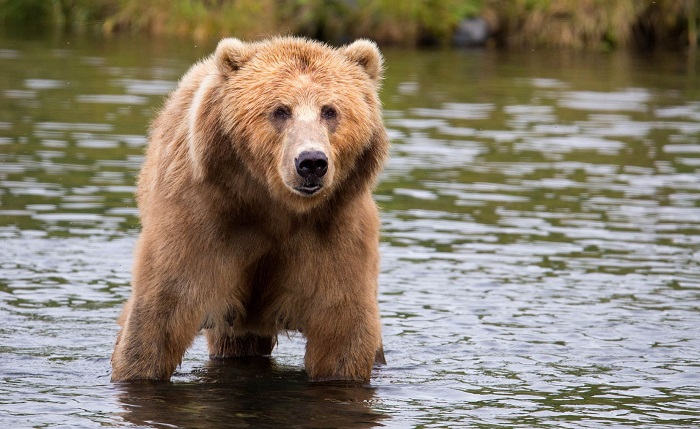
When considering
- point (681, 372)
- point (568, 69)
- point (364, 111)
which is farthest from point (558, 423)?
point (568, 69)

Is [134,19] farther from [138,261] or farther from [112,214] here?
[138,261]

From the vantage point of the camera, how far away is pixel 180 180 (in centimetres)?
693

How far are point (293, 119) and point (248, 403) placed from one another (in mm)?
1697

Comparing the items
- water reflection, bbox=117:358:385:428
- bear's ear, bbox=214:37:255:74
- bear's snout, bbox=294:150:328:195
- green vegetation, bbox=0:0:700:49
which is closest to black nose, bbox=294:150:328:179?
bear's snout, bbox=294:150:328:195

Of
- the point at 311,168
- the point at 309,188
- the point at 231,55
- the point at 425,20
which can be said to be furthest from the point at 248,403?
the point at 425,20

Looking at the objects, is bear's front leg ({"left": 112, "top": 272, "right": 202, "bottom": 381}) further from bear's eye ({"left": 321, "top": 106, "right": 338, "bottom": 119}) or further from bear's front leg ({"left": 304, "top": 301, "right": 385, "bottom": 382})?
bear's eye ({"left": 321, "top": 106, "right": 338, "bottom": 119})

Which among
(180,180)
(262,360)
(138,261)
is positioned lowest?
(262,360)

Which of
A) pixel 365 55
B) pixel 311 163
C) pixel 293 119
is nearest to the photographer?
pixel 311 163

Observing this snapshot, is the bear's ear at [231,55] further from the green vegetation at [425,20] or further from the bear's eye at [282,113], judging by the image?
the green vegetation at [425,20]

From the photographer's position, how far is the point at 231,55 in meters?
6.83

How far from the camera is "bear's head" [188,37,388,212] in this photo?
21.2ft

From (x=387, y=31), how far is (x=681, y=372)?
2576 cm

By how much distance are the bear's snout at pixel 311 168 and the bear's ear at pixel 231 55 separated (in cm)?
79

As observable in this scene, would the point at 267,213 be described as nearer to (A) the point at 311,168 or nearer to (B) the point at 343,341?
(A) the point at 311,168
